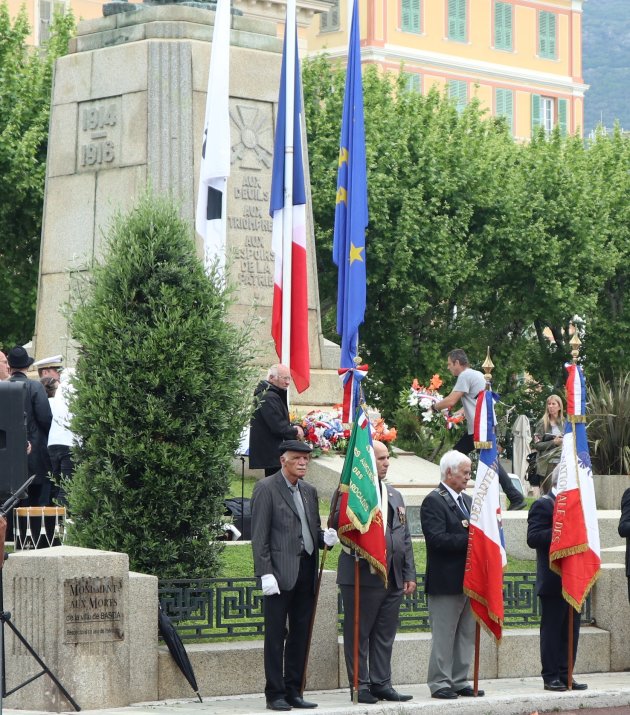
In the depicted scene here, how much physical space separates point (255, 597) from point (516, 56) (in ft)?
208

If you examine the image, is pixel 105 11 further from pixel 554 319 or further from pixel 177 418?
pixel 554 319

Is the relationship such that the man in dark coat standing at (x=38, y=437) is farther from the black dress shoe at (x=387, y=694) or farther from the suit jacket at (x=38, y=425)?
the black dress shoe at (x=387, y=694)

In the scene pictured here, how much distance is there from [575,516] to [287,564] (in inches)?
104

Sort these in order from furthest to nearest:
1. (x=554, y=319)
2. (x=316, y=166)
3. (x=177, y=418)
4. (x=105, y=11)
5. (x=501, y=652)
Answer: (x=554, y=319), (x=316, y=166), (x=105, y=11), (x=501, y=652), (x=177, y=418)

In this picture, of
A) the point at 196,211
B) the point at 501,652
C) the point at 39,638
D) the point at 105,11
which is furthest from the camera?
the point at 105,11

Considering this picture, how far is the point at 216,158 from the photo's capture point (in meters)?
18.4

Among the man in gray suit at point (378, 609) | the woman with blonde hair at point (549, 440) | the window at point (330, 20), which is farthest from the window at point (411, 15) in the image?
the man in gray suit at point (378, 609)

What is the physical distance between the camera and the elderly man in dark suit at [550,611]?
13.9m

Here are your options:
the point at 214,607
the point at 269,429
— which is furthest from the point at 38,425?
the point at 214,607

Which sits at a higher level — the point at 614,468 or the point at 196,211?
the point at 196,211

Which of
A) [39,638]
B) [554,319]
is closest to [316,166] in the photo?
[554,319]

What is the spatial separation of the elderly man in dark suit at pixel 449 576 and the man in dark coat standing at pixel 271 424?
2.87 metres

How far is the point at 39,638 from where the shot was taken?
39.4 ft

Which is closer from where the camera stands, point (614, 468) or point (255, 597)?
point (255, 597)
